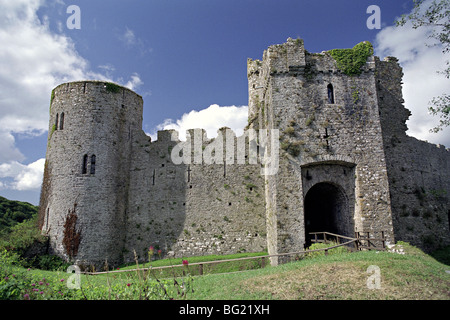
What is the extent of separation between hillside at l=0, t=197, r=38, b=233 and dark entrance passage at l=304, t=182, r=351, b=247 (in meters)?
30.3

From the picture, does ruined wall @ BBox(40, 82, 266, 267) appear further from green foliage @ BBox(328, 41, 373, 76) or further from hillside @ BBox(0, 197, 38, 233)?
hillside @ BBox(0, 197, 38, 233)

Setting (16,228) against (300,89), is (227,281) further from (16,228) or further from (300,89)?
(16,228)

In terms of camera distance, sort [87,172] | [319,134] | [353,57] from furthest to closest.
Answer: [87,172], [353,57], [319,134]

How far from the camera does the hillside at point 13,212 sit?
31597 mm

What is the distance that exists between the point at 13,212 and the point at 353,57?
37.2 metres

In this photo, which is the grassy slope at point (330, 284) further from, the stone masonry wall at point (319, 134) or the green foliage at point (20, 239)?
the green foliage at point (20, 239)

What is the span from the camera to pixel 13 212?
109ft

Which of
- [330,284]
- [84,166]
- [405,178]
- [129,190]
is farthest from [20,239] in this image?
[405,178]

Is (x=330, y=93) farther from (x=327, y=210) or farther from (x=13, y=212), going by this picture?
(x=13, y=212)

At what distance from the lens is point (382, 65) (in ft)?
63.0

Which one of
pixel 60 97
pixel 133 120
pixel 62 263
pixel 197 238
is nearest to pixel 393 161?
pixel 197 238
